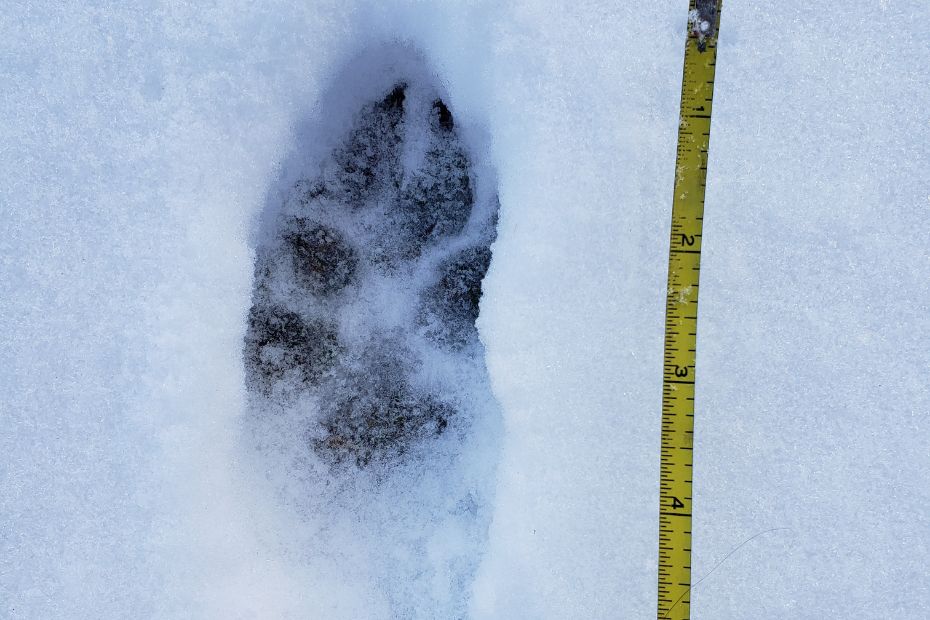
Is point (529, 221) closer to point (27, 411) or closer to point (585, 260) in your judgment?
point (585, 260)

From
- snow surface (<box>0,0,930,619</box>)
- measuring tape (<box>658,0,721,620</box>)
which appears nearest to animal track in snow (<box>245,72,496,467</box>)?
snow surface (<box>0,0,930,619</box>)

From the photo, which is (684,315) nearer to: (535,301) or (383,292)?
(535,301)

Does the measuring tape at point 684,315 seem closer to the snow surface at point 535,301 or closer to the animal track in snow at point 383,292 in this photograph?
the snow surface at point 535,301

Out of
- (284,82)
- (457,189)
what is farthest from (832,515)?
(284,82)

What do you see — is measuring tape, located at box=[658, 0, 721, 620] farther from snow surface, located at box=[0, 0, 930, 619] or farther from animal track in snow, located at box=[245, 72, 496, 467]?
animal track in snow, located at box=[245, 72, 496, 467]

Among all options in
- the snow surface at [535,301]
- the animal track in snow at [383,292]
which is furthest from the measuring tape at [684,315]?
the animal track in snow at [383,292]
